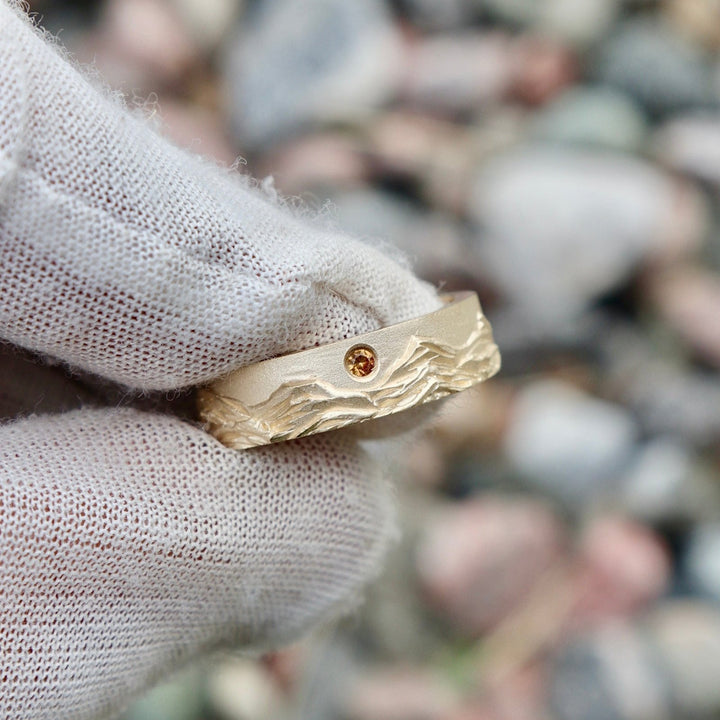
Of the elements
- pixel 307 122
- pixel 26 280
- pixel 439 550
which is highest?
pixel 26 280

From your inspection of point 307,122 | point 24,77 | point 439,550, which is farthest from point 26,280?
point 307,122

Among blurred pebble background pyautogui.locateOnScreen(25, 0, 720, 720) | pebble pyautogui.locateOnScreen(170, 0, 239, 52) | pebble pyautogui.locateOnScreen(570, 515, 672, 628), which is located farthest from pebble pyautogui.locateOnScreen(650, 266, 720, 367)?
pebble pyautogui.locateOnScreen(170, 0, 239, 52)

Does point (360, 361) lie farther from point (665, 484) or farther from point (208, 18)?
point (208, 18)

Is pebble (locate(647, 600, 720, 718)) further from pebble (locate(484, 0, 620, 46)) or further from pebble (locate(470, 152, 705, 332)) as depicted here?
pebble (locate(484, 0, 620, 46))

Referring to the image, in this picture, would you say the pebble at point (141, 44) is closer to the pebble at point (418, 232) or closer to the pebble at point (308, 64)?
the pebble at point (308, 64)

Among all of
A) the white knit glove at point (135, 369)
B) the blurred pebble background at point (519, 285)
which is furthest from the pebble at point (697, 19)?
the white knit glove at point (135, 369)

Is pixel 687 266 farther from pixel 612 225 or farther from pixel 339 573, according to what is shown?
pixel 339 573
